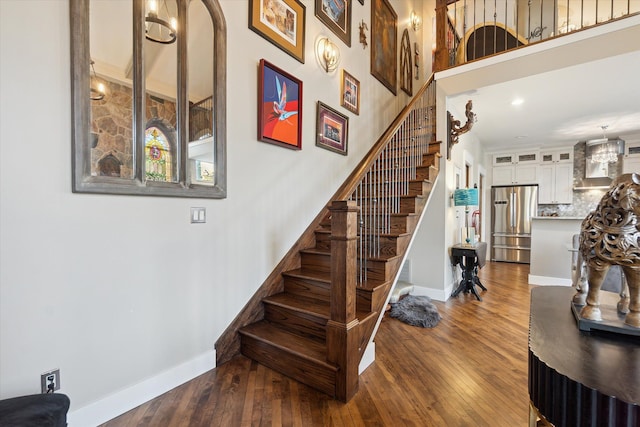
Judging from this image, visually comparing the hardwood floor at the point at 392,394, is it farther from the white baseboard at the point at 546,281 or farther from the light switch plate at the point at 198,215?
the white baseboard at the point at 546,281

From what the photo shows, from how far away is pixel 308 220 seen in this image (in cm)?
307

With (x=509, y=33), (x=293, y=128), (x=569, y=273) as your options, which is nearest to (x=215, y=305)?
(x=293, y=128)

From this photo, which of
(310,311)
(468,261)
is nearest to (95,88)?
(310,311)

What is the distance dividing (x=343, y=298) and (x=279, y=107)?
181cm

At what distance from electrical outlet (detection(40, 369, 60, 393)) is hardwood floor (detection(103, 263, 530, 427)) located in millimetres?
383

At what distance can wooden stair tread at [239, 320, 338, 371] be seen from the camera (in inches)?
75.8

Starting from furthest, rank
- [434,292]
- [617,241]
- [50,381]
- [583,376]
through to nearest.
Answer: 1. [434,292]
2. [50,381]
3. [617,241]
4. [583,376]

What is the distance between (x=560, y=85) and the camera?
3605 mm

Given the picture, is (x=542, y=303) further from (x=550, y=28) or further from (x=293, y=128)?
(x=550, y=28)

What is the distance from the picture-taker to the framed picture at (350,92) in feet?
11.6

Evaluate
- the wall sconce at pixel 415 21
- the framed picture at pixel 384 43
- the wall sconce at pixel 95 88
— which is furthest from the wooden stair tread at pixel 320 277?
the wall sconce at pixel 415 21

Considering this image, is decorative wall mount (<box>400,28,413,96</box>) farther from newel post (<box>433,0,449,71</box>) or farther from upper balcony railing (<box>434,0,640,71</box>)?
newel post (<box>433,0,449,71</box>)

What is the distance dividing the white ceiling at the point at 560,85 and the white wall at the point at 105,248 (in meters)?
2.55

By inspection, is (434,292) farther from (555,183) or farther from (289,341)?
(555,183)
